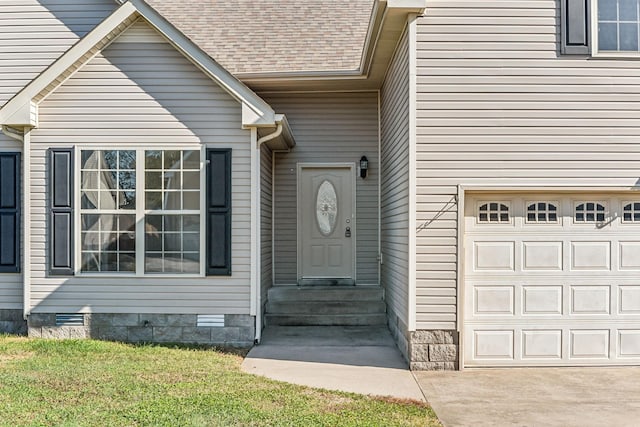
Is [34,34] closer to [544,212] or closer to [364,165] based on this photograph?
[364,165]

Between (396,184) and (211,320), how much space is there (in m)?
3.24

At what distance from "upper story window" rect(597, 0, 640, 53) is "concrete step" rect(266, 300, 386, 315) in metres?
4.97

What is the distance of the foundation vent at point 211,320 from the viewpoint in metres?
7.27

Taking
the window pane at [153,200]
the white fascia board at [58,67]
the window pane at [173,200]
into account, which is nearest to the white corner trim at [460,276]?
the window pane at [173,200]

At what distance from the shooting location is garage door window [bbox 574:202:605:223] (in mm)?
6352

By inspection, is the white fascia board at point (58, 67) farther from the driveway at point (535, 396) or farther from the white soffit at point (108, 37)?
the driveway at point (535, 396)

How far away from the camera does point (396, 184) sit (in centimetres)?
732

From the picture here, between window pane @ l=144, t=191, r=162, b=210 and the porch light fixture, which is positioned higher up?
the porch light fixture

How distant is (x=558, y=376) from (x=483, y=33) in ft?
13.6

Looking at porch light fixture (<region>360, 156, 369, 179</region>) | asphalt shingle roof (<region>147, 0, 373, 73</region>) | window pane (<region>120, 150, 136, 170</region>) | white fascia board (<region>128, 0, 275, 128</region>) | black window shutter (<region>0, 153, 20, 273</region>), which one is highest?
asphalt shingle roof (<region>147, 0, 373, 73</region>)

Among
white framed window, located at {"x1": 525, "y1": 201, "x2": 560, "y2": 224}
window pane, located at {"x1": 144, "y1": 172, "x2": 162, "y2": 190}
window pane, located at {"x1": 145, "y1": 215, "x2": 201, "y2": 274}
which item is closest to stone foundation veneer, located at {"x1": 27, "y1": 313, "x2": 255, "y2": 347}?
window pane, located at {"x1": 145, "y1": 215, "x2": 201, "y2": 274}

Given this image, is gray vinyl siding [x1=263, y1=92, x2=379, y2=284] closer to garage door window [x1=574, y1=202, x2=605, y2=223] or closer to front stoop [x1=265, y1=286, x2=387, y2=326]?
front stoop [x1=265, y1=286, x2=387, y2=326]

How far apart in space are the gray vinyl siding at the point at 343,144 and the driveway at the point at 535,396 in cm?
369

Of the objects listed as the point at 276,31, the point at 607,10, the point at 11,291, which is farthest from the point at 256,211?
the point at 607,10
